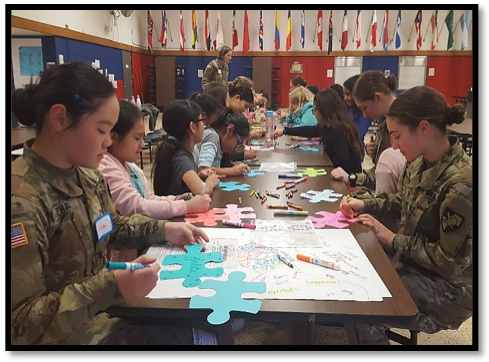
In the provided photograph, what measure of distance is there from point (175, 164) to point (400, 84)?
38.6ft

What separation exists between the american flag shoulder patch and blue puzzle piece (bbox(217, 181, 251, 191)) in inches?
56.7

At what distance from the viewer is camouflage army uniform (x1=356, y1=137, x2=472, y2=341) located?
131 cm

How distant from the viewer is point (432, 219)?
4.74 feet

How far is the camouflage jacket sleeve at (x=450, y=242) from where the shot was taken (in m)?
1.28

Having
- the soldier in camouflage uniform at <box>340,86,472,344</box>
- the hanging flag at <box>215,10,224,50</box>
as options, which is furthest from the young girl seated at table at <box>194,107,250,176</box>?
the hanging flag at <box>215,10,224,50</box>

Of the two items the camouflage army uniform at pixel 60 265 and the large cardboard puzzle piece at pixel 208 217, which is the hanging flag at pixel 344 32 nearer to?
the large cardboard puzzle piece at pixel 208 217

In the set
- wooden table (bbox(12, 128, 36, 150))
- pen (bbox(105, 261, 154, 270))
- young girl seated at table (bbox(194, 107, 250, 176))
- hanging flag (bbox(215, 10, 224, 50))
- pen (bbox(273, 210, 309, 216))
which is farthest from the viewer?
hanging flag (bbox(215, 10, 224, 50))

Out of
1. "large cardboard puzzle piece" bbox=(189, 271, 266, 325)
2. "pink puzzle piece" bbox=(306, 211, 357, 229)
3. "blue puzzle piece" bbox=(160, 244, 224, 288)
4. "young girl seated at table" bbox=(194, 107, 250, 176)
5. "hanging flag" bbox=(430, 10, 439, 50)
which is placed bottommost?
"large cardboard puzzle piece" bbox=(189, 271, 266, 325)

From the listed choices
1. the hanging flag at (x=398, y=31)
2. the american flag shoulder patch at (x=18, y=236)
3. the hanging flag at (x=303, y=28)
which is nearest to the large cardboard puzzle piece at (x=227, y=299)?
the american flag shoulder patch at (x=18, y=236)

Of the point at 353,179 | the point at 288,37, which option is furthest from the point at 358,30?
the point at 353,179

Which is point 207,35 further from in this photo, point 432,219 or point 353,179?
point 432,219

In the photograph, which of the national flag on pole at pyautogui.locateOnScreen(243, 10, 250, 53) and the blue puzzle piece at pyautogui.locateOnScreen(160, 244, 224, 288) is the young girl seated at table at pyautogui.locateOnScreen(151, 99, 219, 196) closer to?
the blue puzzle piece at pyautogui.locateOnScreen(160, 244, 224, 288)
